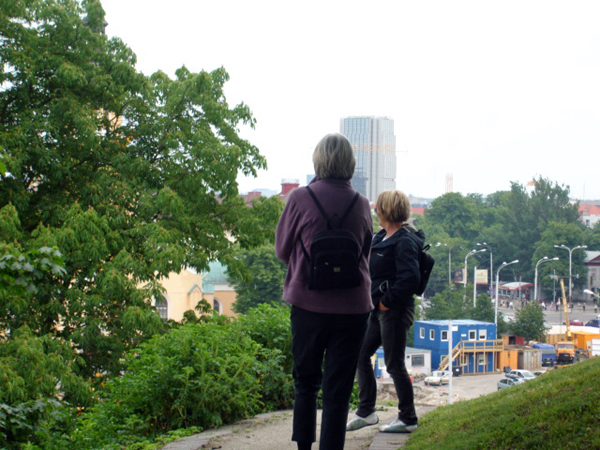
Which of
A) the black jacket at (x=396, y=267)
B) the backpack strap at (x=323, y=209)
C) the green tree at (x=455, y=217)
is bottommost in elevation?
the black jacket at (x=396, y=267)

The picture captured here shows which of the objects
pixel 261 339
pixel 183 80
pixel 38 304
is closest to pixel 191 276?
pixel 183 80

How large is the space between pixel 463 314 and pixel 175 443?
5886 cm

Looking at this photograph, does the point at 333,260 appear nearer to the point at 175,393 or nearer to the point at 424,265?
the point at 424,265

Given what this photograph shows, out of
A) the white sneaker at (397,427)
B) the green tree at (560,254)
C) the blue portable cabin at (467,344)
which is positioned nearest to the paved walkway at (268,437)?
the white sneaker at (397,427)

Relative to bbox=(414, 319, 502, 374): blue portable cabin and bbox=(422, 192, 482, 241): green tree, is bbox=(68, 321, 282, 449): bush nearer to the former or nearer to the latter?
bbox=(414, 319, 502, 374): blue portable cabin

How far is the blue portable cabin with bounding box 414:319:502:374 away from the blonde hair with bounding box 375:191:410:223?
43.6m

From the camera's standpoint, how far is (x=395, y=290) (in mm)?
4402

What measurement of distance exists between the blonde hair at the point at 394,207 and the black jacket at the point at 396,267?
0.09 m

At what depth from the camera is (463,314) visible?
61.2m

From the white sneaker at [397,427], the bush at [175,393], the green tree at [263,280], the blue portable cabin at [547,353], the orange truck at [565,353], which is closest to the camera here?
the white sneaker at [397,427]

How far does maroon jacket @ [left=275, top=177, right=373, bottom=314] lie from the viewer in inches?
137

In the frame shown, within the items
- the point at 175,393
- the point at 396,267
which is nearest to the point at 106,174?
the point at 175,393

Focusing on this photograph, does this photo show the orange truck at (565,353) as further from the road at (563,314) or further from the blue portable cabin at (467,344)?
the road at (563,314)

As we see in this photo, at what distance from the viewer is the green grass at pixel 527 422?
370cm
